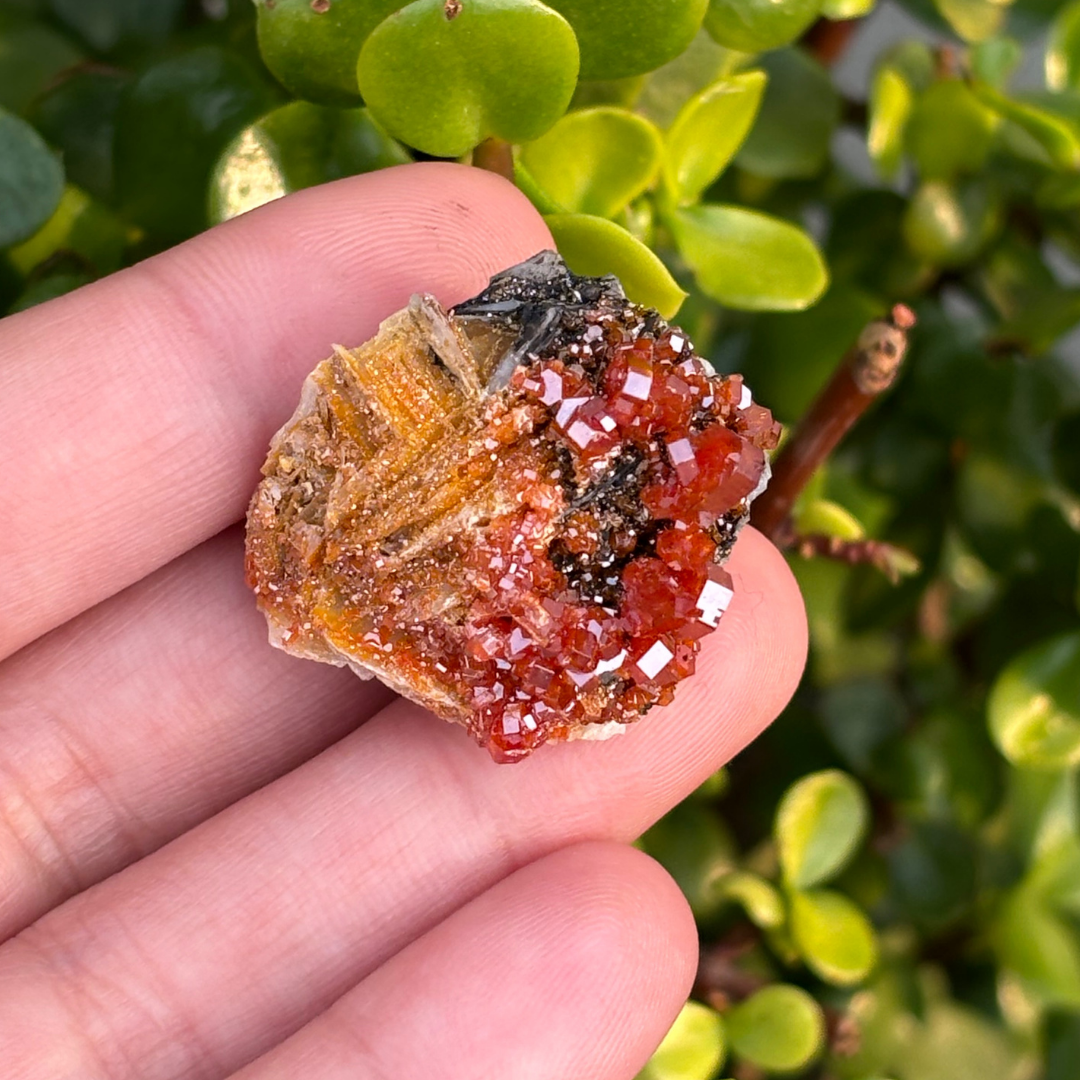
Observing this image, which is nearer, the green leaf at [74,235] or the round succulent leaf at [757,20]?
the round succulent leaf at [757,20]

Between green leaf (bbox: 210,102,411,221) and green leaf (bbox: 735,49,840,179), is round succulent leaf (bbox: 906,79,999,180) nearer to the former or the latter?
green leaf (bbox: 735,49,840,179)

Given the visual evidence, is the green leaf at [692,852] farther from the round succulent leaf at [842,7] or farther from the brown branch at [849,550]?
the round succulent leaf at [842,7]

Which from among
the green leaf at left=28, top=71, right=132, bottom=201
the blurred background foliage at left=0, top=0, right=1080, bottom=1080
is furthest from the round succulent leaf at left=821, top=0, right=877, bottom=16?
the green leaf at left=28, top=71, right=132, bottom=201

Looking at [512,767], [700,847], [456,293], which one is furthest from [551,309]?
[700,847]

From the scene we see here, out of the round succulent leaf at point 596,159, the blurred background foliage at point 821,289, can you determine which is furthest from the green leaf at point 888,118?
the round succulent leaf at point 596,159

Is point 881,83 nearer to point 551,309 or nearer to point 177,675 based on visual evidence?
point 551,309
